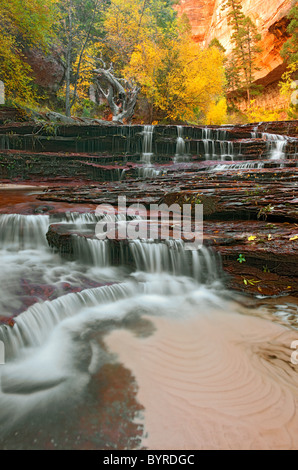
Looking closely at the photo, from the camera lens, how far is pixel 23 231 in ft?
20.0

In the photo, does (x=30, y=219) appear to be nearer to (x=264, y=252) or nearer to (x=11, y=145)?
(x=264, y=252)

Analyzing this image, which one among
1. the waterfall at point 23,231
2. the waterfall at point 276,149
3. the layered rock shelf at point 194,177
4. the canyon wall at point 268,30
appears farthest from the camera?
the canyon wall at point 268,30

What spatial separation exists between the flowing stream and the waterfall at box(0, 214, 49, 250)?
3.11 feet

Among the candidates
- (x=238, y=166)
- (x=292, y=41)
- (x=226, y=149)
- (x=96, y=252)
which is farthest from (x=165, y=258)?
(x=292, y=41)

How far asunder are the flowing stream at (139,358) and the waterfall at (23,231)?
0.95 meters

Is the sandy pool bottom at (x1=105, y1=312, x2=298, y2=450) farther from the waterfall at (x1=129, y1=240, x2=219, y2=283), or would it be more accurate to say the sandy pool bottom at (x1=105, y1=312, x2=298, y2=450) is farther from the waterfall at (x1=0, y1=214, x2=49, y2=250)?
the waterfall at (x1=0, y1=214, x2=49, y2=250)

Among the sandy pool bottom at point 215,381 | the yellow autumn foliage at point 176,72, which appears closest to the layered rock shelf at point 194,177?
the sandy pool bottom at point 215,381

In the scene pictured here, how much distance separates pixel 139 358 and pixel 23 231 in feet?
14.9

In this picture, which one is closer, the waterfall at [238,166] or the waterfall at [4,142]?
the waterfall at [238,166]

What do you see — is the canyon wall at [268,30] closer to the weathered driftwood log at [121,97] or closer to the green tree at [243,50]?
the green tree at [243,50]

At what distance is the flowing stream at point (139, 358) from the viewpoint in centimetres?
206

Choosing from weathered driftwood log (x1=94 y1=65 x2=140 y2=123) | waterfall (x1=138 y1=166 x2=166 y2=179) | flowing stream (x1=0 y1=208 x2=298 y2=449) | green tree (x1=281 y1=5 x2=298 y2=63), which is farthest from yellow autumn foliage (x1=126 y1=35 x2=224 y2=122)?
flowing stream (x1=0 y1=208 x2=298 y2=449)

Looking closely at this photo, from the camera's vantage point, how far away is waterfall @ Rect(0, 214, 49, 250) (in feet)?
19.7
